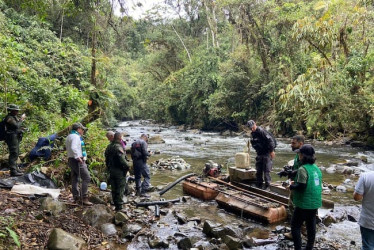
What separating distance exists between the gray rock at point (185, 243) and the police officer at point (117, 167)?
1923mm

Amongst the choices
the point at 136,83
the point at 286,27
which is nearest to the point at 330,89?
the point at 286,27

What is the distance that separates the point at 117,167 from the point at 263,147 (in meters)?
3.68

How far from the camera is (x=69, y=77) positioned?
645 inches

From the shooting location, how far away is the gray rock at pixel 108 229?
222 inches

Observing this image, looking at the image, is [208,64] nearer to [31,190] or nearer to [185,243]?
[31,190]

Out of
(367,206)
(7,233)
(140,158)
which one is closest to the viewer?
(367,206)

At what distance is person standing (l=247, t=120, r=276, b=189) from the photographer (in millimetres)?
7633

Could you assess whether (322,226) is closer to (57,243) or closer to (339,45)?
(57,243)

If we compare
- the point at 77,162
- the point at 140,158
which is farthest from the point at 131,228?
the point at 140,158

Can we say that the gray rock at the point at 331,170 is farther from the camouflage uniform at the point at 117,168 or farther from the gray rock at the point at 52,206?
the gray rock at the point at 52,206

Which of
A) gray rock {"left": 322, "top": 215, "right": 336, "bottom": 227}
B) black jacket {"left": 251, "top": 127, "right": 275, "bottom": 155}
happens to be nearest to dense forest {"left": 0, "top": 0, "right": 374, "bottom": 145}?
black jacket {"left": 251, "top": 127, "right": 275, "bottom": 155}

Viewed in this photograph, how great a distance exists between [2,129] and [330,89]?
16.6 metres

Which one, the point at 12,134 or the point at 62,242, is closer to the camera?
the point at 62,242

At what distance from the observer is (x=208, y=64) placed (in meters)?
30.6
